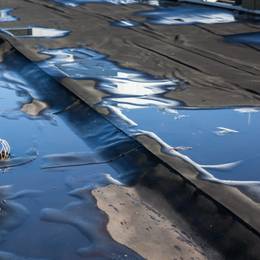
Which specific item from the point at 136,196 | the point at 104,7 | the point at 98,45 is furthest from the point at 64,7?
the point at 136,196

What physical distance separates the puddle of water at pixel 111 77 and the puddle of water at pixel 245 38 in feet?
11.6

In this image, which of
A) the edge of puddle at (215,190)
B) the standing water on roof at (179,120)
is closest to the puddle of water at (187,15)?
the standing water on roof at (179,120)

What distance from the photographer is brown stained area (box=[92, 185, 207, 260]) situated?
4.66 metres

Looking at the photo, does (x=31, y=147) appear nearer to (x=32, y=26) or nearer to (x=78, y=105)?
(x=78, y=105)

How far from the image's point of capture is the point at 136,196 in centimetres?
573

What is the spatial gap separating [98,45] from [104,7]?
8.34 m

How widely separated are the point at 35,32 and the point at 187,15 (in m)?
5.60

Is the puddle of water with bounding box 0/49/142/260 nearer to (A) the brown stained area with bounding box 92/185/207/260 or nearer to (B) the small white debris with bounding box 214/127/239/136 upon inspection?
(A) the brown stained area with bounding box 92/185/207/260

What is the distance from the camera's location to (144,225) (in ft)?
16.7

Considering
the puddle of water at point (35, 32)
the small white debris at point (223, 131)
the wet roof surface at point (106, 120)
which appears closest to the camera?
the wet roof surface at point (106, 120)

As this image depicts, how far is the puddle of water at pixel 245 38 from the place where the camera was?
1458 centimetres

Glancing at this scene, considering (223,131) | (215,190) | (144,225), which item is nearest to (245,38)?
(223,131)

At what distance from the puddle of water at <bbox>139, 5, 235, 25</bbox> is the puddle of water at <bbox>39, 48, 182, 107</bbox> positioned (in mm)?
5646

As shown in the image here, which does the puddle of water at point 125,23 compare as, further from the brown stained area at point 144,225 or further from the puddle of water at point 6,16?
the brown stained area at point 144,225
